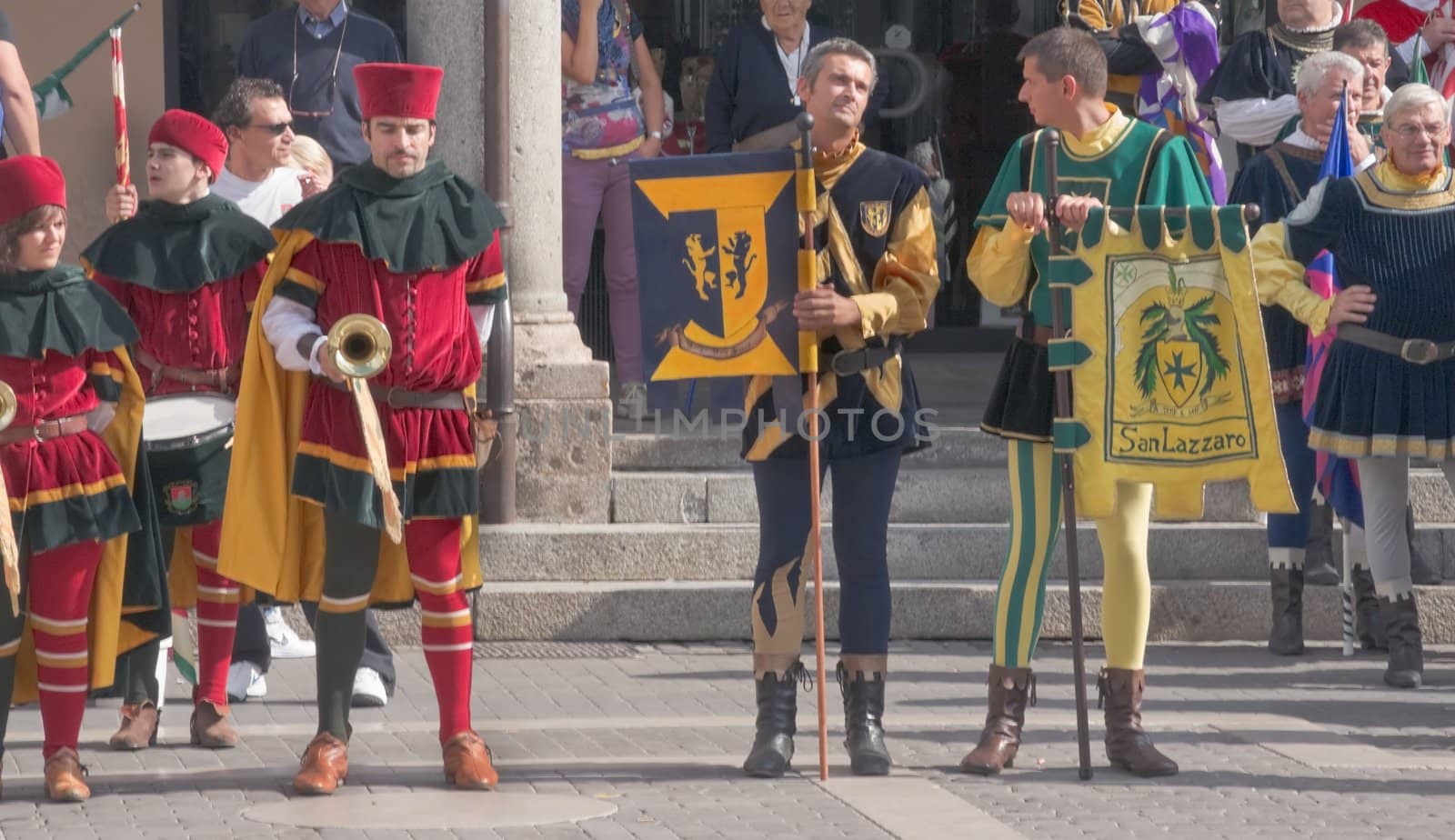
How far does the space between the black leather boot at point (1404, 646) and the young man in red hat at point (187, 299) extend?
13.0 feet

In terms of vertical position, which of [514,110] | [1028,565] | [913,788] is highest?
[514,110]

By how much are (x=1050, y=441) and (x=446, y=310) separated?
5.73ft

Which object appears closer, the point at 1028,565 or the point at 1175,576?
the point at 1028,565

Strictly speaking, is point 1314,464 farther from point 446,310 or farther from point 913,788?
point 446,310

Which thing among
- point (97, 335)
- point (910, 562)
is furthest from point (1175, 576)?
point (97, 335)

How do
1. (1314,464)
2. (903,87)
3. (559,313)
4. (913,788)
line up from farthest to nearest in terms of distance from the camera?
(903,87)
(559,313)
(1314,464)
(913,788)

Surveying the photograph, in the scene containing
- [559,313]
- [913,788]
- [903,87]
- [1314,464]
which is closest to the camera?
[913,788]

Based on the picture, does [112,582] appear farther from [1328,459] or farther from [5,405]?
[1328,459]

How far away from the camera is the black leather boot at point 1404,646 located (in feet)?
27.9

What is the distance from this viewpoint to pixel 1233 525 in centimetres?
979

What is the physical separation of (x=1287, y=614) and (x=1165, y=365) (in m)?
2.45

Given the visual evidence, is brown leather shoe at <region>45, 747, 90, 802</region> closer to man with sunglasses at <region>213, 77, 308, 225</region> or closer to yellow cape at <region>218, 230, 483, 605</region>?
yellow cape at <region>218, 230, 483, 605</region>

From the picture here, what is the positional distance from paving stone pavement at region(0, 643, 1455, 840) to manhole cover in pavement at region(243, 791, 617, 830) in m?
0.01

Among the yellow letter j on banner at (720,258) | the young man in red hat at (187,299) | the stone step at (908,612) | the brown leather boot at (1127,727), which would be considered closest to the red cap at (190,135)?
the young man in red hat at (187,299)
